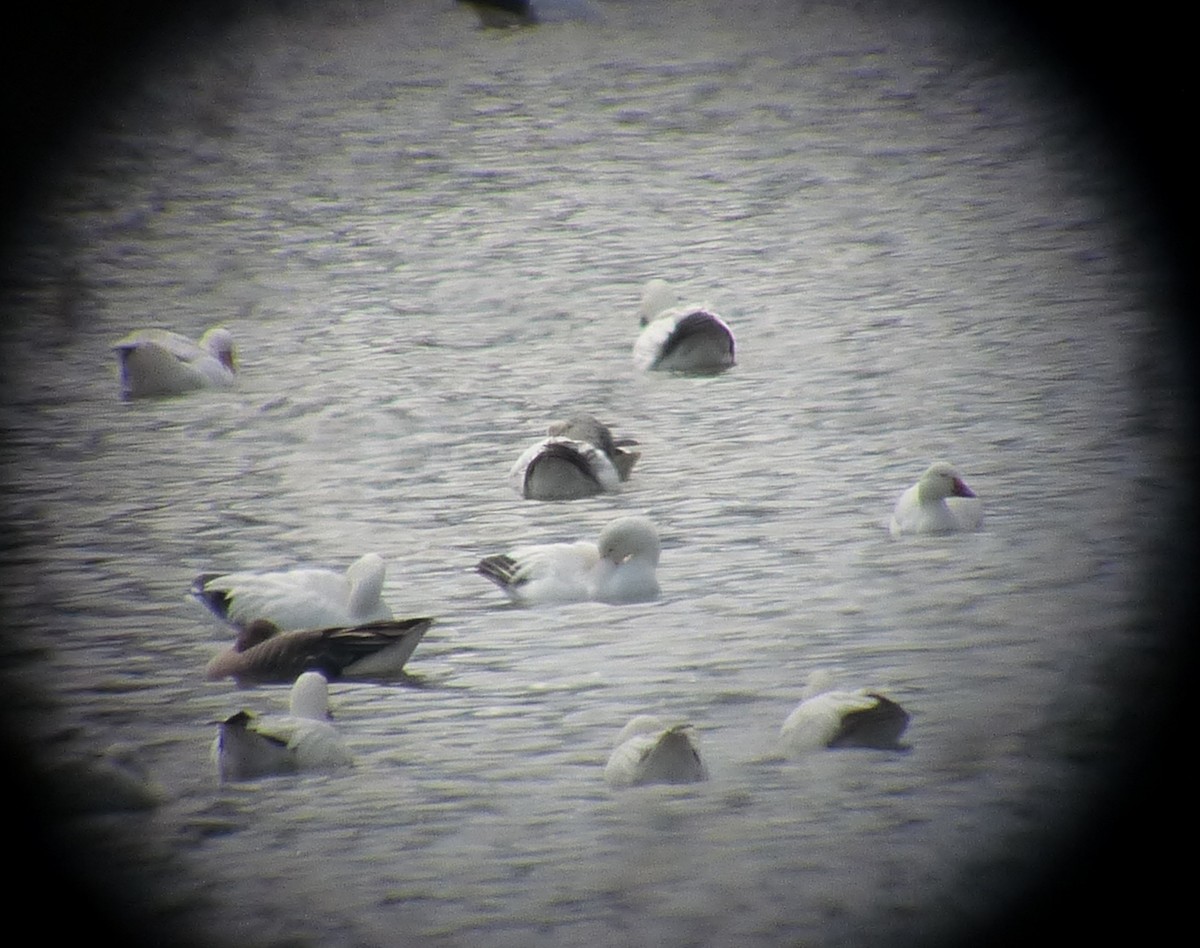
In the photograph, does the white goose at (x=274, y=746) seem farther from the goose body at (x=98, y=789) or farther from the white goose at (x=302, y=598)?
the white goose at (x=302, y=598)

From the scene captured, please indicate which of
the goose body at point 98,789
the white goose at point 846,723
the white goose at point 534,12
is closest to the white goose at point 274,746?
the goose body at point 98,789

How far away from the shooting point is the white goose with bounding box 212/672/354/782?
14.3ft

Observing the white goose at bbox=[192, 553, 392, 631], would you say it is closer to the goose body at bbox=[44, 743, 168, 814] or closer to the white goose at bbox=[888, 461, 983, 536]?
the goose body at bbox=[44, 743, 168, 814]

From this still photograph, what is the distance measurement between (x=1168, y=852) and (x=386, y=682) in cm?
219

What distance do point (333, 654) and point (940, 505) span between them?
84.0 inches

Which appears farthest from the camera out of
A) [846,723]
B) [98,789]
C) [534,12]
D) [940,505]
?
[534,12]

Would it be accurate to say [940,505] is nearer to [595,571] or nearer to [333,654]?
[595,571]

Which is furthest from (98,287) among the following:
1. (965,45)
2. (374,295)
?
(965,45)

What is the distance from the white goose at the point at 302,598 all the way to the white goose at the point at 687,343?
10.6 feet

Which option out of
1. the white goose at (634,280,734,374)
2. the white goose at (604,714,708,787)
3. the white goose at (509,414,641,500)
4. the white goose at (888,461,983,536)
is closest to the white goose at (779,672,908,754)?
the white goose at (604,714,708,787)

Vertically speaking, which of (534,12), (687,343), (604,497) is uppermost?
(534,12)

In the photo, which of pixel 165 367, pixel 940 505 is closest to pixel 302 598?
pixel 940 505

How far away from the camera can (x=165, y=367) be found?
8219 millimetres

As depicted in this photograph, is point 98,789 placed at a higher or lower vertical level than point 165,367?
lower
